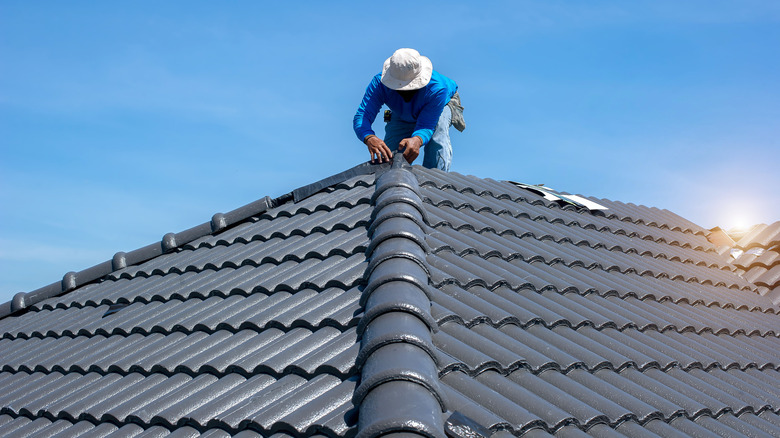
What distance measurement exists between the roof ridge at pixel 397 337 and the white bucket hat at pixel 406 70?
236 cm

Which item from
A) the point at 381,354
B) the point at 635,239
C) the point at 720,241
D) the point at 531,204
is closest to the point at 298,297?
the point at 381,354

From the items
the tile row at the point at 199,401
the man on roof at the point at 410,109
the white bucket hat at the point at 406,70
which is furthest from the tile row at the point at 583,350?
the white bucket hat at the point at 406,70

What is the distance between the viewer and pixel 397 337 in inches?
131

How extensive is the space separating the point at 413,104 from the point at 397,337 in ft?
15.6

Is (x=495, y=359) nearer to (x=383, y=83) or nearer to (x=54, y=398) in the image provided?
(x=54, y=398)

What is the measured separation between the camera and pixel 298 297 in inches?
181

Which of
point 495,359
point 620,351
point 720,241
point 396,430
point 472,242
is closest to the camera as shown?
point 396,430

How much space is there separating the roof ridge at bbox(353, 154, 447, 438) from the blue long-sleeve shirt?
2326 millimetres

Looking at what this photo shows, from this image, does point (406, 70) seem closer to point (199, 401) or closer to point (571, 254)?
point (571, 254)

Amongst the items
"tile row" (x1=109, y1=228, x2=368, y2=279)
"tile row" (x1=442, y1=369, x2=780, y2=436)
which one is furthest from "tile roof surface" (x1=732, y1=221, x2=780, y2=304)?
"tile row" (x1=109, y1=228, x2=368, y2=279)

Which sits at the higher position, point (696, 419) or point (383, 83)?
point (383, 83)

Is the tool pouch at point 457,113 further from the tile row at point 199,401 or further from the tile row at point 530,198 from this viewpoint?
the tile row at point 199,401

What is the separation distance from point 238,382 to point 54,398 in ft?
5.18

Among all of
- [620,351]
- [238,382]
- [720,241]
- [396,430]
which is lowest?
[396,430]
